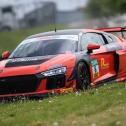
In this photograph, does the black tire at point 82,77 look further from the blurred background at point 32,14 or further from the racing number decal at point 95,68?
the blurred background at point 32,14

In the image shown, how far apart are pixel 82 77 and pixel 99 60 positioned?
36.5 inches

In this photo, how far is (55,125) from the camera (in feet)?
28.7

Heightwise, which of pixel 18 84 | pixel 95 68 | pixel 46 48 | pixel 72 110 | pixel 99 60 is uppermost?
pixel 46 48

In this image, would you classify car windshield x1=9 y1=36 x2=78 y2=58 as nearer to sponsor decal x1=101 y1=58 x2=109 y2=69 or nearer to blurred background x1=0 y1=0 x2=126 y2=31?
sponsor decal x1=101 y1=58 x2=109 y2=69

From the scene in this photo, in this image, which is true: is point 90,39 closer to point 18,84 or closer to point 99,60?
point 99,60

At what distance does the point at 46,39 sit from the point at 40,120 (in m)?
4.77

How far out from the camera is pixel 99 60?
1372cm

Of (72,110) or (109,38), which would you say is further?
(109,38)

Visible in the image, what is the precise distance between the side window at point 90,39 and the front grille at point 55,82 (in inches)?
61.0

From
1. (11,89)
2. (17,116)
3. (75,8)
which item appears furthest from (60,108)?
(75,8)

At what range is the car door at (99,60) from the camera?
13477mm

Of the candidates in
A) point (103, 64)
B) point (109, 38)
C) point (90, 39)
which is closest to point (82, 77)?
point (103, 64)

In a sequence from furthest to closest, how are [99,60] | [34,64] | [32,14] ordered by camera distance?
[32,14] < [99,60] < [34,64]

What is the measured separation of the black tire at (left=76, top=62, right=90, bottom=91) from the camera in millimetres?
12711
